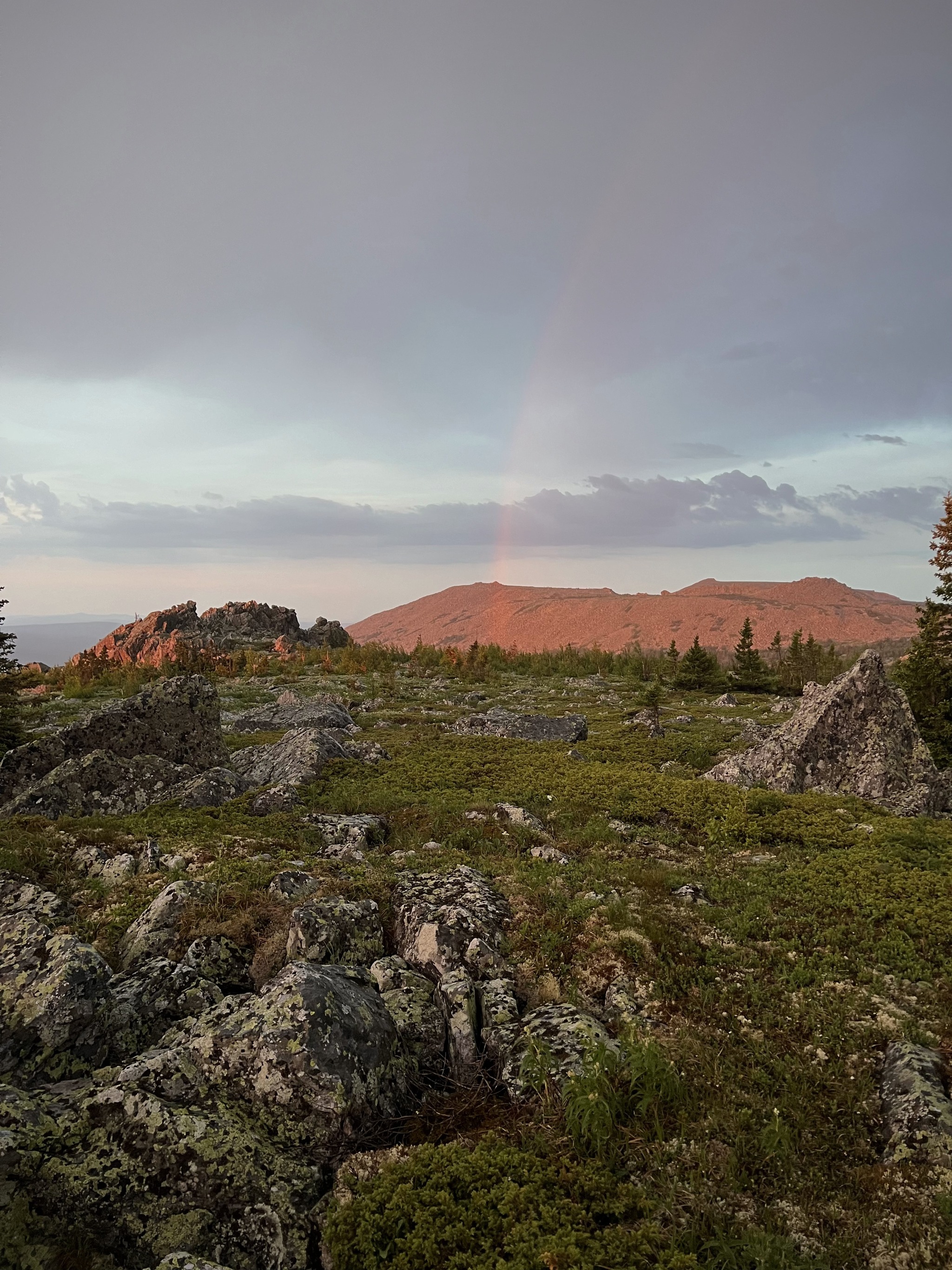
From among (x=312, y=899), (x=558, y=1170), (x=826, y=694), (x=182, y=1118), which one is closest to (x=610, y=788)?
(x=826, y=694)

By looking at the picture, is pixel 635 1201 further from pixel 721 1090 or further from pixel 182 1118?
pixel 182 1118

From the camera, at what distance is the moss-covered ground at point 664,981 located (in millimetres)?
5535

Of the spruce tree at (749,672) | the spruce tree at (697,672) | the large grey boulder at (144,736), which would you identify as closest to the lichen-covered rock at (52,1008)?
the large grey boulder at (144,736)

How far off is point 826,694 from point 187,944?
767 inches

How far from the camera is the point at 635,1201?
226 inches

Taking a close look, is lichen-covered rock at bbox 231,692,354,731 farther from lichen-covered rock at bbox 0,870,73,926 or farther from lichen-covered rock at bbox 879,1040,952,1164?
lichen-covered rock at bbox 879,1040,952,1164

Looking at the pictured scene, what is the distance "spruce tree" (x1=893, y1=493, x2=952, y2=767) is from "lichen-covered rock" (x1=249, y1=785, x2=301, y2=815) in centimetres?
2245

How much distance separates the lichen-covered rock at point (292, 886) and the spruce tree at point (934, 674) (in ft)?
75.8

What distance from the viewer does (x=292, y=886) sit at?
36.1 ft

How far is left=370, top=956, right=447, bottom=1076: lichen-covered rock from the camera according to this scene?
806 cm

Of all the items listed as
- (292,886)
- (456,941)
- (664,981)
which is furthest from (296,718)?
(664,981)

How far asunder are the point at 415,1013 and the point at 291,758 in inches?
546

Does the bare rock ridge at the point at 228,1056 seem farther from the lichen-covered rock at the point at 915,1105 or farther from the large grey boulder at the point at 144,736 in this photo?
the large grey boulder at the point at 144,736

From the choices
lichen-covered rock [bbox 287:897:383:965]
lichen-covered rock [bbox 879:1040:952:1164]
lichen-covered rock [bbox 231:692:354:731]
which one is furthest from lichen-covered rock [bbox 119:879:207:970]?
lichen-covered rock [bbox 231:692:354:731]
